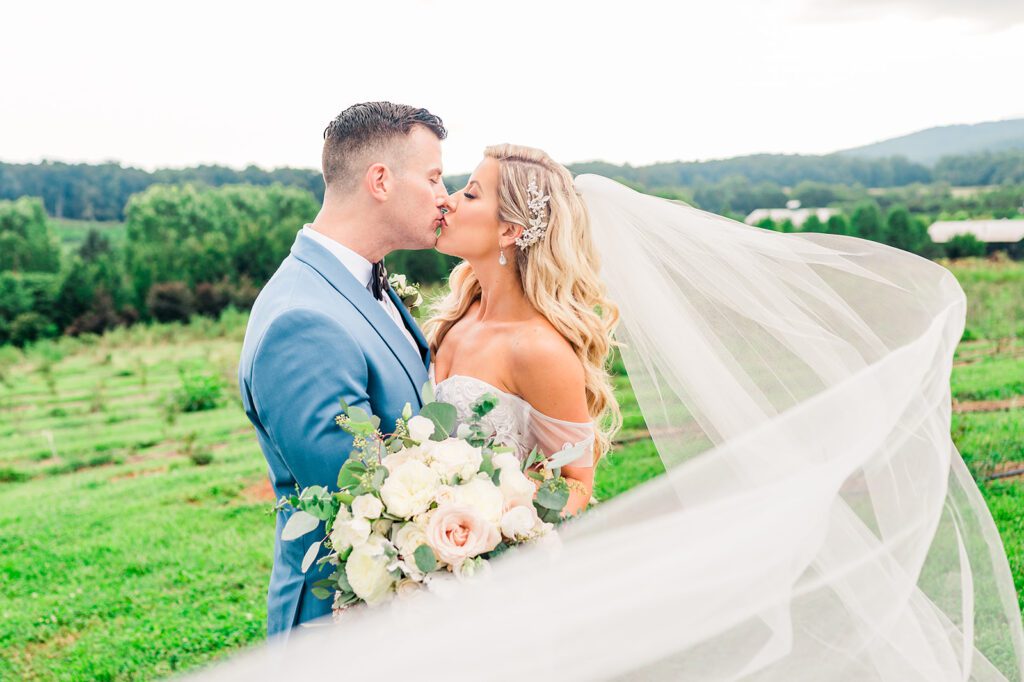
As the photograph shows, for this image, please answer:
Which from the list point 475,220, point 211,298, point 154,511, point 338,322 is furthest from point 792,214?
point 338,322

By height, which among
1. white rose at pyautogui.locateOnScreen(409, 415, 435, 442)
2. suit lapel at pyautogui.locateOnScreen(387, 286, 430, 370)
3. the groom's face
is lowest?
white rose at pyautogui.locateOnScreen(409, 415, 435, 442)

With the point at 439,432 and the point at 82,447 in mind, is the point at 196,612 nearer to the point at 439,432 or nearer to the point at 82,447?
the point at 439,432

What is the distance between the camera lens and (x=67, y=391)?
1980 cm

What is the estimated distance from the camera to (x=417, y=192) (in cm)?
343

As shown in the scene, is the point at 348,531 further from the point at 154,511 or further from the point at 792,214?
the point at 792,214

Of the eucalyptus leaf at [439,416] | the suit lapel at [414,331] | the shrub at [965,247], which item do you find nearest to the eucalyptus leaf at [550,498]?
the eucalyptus leaf at [439,416]

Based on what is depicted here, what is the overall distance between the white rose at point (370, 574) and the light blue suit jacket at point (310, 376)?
1.35 ft

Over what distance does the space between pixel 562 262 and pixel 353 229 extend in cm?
92

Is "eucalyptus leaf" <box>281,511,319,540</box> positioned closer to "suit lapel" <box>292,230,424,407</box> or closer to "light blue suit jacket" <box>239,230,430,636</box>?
"light blue suit jacket" <box>239,230,430,636</box>

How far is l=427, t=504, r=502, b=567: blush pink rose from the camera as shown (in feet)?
7.48

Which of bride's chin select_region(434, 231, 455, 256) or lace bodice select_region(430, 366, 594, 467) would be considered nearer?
lace bodice select_region(430, 366, 594, 467)

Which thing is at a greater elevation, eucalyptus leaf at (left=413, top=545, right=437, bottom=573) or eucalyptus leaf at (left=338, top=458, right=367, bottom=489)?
eucalyptus leaf at (left=338, top=458, right=367, bottom=489)

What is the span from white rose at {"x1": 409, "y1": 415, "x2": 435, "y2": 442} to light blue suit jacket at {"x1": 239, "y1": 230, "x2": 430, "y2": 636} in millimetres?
250

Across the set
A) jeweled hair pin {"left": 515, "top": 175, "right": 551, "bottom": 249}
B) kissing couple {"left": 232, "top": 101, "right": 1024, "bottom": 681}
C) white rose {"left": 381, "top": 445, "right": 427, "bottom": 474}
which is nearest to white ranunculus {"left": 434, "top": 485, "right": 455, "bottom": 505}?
white rose {"left": 381, "top": 445, "right": 427, "bottom": 474}
